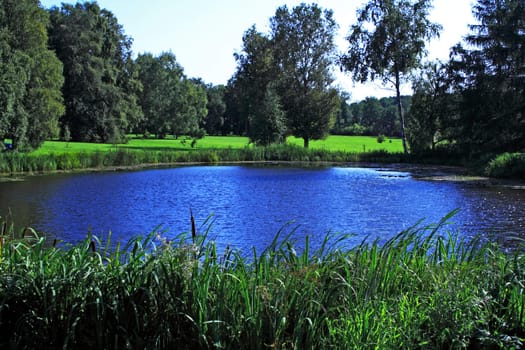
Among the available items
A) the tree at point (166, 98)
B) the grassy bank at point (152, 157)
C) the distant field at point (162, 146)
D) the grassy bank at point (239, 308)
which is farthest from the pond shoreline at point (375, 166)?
the tree at point (166, 98)

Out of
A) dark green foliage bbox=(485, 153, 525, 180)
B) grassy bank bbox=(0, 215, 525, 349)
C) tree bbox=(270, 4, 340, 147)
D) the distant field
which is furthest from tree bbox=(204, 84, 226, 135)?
grassy bank bbox=(0, 215, 525, 349)

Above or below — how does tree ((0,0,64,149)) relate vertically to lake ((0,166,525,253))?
above

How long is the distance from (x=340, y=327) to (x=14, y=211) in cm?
1593

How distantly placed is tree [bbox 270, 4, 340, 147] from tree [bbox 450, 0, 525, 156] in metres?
15.8

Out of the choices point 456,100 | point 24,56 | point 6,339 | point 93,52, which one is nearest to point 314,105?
point 456,100

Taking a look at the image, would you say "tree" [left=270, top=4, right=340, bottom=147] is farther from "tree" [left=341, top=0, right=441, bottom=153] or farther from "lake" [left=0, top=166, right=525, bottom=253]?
"lake" [left=0, top=166, right=525, bottom=253]

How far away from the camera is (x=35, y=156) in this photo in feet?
106

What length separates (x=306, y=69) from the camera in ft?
182

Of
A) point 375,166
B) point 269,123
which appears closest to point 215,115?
point 269,123

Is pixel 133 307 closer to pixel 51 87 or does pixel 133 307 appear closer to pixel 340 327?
pixel 340 327

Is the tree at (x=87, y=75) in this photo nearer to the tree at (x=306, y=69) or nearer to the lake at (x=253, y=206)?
the tree at (x=306, y=69)

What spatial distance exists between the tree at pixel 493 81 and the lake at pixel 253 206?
8753 mm

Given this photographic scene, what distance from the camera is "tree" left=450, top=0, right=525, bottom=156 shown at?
1347 inches

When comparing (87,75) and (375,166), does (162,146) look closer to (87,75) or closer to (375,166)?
(87,75)
